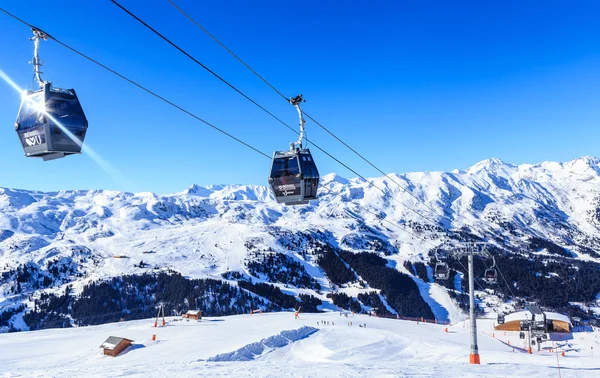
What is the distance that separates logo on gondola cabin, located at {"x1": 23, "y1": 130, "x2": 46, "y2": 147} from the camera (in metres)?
14.5

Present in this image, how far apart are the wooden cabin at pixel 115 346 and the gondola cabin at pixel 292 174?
3151 centimetres

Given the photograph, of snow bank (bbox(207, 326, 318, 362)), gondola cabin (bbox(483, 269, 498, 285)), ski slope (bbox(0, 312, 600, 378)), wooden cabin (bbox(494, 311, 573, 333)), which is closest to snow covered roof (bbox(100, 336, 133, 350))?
ski slope (bbox(0, 312, 600, 378))

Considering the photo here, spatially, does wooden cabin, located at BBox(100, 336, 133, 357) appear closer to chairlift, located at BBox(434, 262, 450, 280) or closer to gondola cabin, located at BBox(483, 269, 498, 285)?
chairlift, located at BBox(434, 262, 450, 280)

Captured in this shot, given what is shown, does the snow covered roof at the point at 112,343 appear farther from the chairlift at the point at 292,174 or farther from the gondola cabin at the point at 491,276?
the gondola cabin at the point at 491,276

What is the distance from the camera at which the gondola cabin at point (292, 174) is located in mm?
21625

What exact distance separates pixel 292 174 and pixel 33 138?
1137 centimetres

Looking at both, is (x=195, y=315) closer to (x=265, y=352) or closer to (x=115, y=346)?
(x=115, y=346)

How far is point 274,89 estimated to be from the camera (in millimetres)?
16328

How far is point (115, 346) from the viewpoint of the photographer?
4322 centimetres

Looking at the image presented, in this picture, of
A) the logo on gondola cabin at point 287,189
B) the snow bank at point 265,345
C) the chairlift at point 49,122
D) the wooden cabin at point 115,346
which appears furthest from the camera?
the wooden cabin at point 115,346

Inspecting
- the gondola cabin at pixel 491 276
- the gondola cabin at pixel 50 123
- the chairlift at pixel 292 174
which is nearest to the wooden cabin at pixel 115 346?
the chairlift at pixel 292 174

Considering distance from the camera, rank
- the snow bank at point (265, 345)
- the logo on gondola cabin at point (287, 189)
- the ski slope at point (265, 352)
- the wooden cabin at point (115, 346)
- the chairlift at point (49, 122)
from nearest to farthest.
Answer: the chairlift at point (49, 122) → the ski slope at point (265, 352) → the logo on gondola cabin at point (287, 189) → the snow bank at point (265, 345) → the wooden cabin at point (115, 346)

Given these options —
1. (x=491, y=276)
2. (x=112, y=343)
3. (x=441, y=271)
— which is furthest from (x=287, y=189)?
(x=112, y=343)

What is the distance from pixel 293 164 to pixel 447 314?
18226 centimetres
